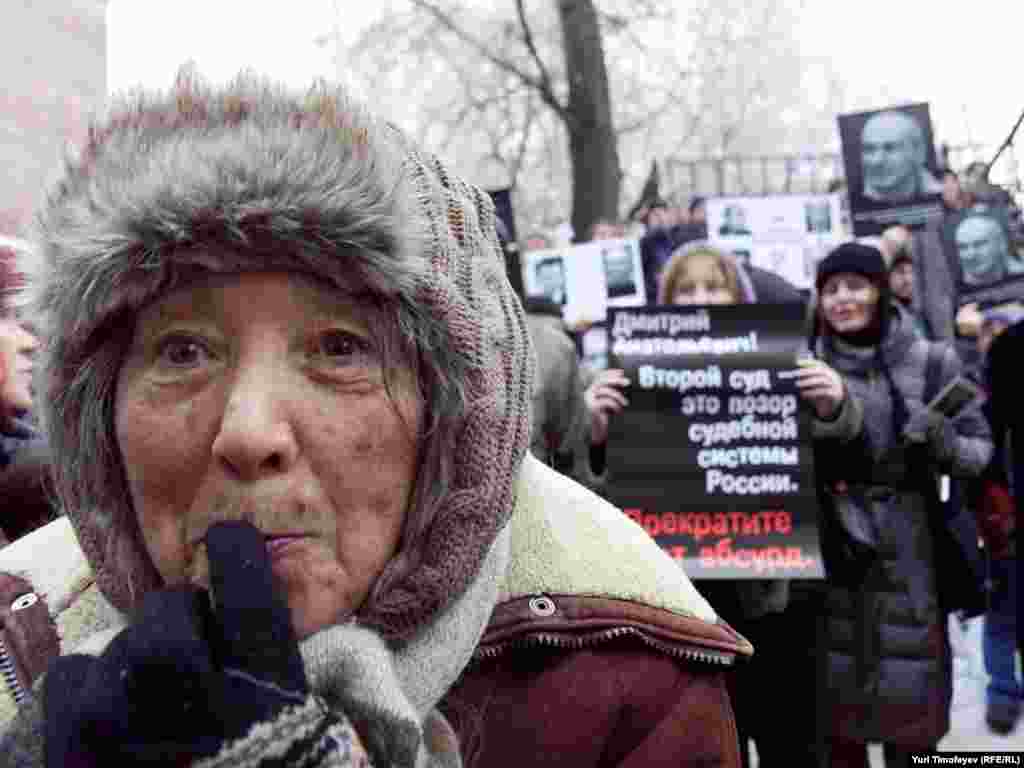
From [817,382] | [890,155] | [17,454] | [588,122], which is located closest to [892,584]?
[817,382]

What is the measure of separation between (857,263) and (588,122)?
5.72m

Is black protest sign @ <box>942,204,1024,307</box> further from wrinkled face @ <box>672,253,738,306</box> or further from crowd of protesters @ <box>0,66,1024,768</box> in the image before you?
crowd of protesters @ <box>0,66,1024,768</box>

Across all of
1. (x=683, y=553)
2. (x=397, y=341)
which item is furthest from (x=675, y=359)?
(x=397, y=341)

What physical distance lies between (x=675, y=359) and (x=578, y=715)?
85.0 inches

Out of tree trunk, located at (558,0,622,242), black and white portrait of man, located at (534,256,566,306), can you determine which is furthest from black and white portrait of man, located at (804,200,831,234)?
tree trunk, located at (558,0,622,242)

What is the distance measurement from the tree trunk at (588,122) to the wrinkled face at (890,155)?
3.74 metres

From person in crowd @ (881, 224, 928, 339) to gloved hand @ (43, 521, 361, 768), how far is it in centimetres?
469

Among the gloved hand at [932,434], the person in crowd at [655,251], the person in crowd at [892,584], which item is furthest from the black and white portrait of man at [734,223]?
the gloved hand at [932,434]

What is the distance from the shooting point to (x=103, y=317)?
1.39 metres

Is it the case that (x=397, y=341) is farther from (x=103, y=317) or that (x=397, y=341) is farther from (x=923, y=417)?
(x=923, y=417)

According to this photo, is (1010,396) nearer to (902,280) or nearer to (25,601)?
(902,280)

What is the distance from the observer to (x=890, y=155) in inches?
215

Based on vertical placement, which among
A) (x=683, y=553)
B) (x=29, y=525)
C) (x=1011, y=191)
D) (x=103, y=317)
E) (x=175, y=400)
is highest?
(x=1011, y=191)

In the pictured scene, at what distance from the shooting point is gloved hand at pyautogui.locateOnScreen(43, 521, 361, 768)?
3.57 ft
